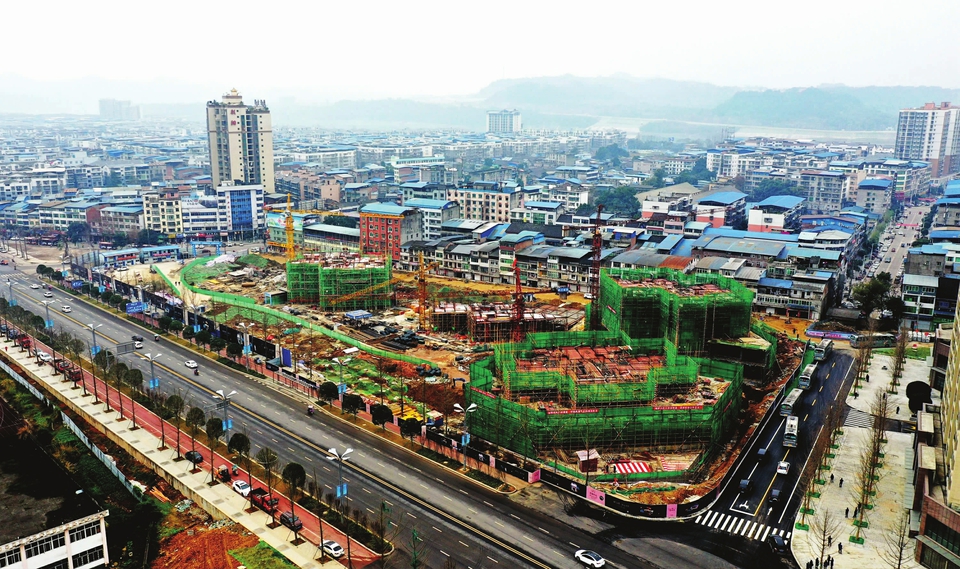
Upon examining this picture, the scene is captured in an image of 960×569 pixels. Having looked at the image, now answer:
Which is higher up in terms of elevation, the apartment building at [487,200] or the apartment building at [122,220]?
the apartment building at [487,200]

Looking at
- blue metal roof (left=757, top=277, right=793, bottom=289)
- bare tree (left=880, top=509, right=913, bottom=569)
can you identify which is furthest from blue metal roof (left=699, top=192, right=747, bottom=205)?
bare tree (left=880, top=509, right=913, bottom=569)

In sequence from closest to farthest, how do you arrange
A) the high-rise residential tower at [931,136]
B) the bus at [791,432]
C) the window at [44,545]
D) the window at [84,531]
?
the window at [44,545] < the window at [84,531] < the bus at [791,432] < the high-rise residential tower at [931,136]

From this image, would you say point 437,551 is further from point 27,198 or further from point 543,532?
point 27,198

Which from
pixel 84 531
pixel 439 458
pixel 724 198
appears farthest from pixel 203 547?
pixel 724 198

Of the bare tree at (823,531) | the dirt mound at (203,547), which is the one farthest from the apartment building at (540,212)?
the dirt mound at (203,547)

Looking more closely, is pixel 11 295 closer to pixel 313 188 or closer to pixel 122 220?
pixel 122 220

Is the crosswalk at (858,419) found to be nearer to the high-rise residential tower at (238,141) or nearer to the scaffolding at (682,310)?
the scaffolding at (682,310)
